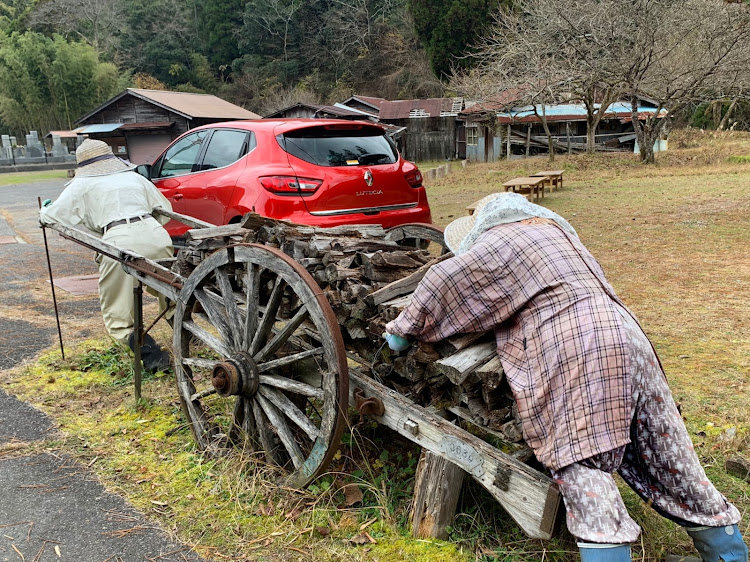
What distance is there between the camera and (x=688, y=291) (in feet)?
21.6

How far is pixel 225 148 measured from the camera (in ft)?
20.4

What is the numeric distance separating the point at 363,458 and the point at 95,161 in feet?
11.3

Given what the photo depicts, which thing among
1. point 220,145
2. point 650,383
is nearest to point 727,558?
point 650,383

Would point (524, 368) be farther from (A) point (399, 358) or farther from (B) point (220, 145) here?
(B) point (220, 145)

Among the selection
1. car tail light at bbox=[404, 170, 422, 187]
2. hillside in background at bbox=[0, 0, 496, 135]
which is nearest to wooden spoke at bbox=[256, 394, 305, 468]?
car tail light at bbox=[404, 170, 422, 187]

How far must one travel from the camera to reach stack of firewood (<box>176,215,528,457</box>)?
2.38 meters

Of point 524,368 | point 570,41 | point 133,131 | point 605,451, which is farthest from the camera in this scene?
point 133,131

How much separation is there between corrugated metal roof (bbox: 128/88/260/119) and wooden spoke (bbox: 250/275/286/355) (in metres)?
24.5

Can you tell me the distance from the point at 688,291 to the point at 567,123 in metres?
29.5

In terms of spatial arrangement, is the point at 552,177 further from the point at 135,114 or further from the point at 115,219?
the point at 135,114

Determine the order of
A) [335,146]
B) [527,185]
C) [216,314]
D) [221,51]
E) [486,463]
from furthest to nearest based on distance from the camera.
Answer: [221,51], [527,185], [335,146], [216,314], [486,463]

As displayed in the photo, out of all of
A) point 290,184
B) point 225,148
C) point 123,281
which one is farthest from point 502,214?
point 225,148

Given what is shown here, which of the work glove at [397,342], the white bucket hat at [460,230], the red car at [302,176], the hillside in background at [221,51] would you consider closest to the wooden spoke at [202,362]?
the work glove at [397,342]

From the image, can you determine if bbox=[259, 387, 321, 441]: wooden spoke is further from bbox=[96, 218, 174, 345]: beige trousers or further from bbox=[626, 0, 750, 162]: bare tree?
bbox=[626, 0, 750, 162]: bare tree
